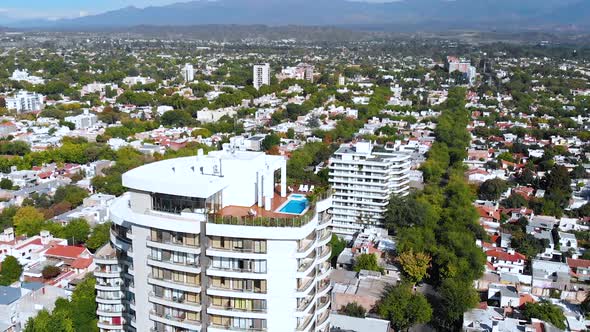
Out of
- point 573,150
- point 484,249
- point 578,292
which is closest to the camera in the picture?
point 578,292

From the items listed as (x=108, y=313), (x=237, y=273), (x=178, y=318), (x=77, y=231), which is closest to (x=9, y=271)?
(x=77, y=231)

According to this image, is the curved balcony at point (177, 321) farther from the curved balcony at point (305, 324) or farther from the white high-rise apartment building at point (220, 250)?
the curved balcony at point (305, 324)

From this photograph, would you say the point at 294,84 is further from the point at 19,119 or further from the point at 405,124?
the point at 19,119

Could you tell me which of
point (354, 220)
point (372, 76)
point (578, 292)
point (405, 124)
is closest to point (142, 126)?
point (405, 124)

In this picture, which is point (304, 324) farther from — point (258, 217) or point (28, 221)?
point (28, 221)

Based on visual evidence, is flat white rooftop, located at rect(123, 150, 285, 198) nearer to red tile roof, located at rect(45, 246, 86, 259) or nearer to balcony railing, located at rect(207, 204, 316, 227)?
balcony railing, located at rect(207, 204, 316, 227)

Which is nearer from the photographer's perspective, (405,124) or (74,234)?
(74,234)
